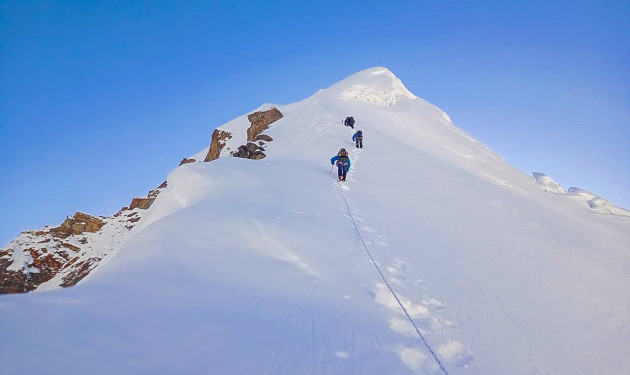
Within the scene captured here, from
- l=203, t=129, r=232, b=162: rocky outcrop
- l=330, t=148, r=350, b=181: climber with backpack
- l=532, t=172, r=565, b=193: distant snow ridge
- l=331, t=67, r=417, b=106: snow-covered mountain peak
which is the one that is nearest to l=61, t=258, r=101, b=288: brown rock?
l=203, t=129, r=232, b=162: rocky outcrop

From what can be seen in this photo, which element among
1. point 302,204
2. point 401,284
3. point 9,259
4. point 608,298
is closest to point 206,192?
point 302,204

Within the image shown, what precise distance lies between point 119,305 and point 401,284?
4.37m

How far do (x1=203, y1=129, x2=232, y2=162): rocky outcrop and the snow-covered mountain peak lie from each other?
17.4 m

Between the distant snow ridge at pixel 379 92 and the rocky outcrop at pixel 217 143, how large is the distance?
1780 cm

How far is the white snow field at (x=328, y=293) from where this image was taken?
10.4ft

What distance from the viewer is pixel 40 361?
8.32 ft

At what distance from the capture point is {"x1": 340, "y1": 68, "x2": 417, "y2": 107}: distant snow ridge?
46541 mm

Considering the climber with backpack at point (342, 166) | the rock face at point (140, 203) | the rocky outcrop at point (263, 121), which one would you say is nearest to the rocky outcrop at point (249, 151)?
the climber with backpack at point (342, 166)

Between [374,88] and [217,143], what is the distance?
2427 cm

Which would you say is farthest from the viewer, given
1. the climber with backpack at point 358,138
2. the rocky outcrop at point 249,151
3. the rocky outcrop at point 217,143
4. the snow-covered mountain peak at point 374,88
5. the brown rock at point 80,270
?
the rocky outcrop at point 217,143

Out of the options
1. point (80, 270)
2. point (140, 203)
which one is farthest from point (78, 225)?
point (80, 270)

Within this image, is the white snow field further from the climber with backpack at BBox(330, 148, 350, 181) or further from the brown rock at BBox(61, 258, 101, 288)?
the brown rock at BBox(61, 258, 101, 288)

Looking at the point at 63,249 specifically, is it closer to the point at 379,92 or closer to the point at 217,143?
the point at 217,143

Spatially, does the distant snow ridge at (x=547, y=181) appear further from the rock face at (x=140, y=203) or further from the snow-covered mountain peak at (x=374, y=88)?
the rock face at (x=140, y=203)
